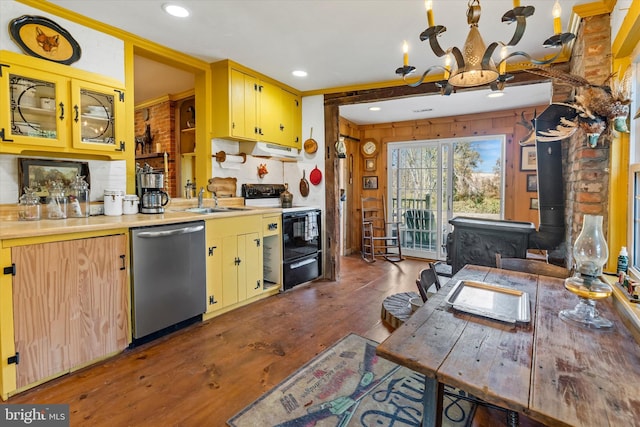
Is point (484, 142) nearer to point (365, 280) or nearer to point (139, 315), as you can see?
point (365, 280)

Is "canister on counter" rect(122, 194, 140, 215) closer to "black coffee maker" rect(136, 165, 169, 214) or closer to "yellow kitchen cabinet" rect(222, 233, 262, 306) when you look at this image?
"black coffee maker" rect(136, 165, 169, 214)

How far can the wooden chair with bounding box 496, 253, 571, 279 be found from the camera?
203 cm

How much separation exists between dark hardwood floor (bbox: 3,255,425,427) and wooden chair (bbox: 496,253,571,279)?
1089mm

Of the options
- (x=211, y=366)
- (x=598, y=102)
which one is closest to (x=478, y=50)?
(x=598, y=102)

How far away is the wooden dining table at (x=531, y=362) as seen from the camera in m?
0.78

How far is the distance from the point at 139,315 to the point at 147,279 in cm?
26

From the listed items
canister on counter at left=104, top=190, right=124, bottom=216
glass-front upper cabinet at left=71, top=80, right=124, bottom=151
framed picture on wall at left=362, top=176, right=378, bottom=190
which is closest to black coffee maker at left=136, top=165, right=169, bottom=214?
canister on counter at left=104, top=190, right=124, bottom=216

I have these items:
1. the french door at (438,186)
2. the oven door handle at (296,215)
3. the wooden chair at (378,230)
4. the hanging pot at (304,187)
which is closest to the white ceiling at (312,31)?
the hanging pot at (304,187)

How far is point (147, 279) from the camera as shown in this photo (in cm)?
242

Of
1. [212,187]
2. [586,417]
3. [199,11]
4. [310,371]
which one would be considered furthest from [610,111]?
[212,187]

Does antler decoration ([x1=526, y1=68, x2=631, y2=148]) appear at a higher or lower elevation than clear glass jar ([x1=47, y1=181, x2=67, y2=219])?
higher

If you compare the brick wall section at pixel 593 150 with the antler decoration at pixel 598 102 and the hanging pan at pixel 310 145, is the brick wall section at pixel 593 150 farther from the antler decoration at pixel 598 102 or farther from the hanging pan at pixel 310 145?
the hanging pan at pixel 310 145

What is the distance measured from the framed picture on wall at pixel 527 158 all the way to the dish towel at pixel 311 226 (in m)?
3.29

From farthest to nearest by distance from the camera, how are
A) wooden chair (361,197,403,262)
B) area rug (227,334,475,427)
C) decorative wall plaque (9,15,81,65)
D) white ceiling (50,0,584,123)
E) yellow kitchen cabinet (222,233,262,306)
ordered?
wooden chair (361,197,403,262)
yellow kitchen cabinet (222,233,262,306)
white ceiling (50,0,584,123)
decorative wall plaque (9,15,81,65)
area rug (227,334,475,427)
